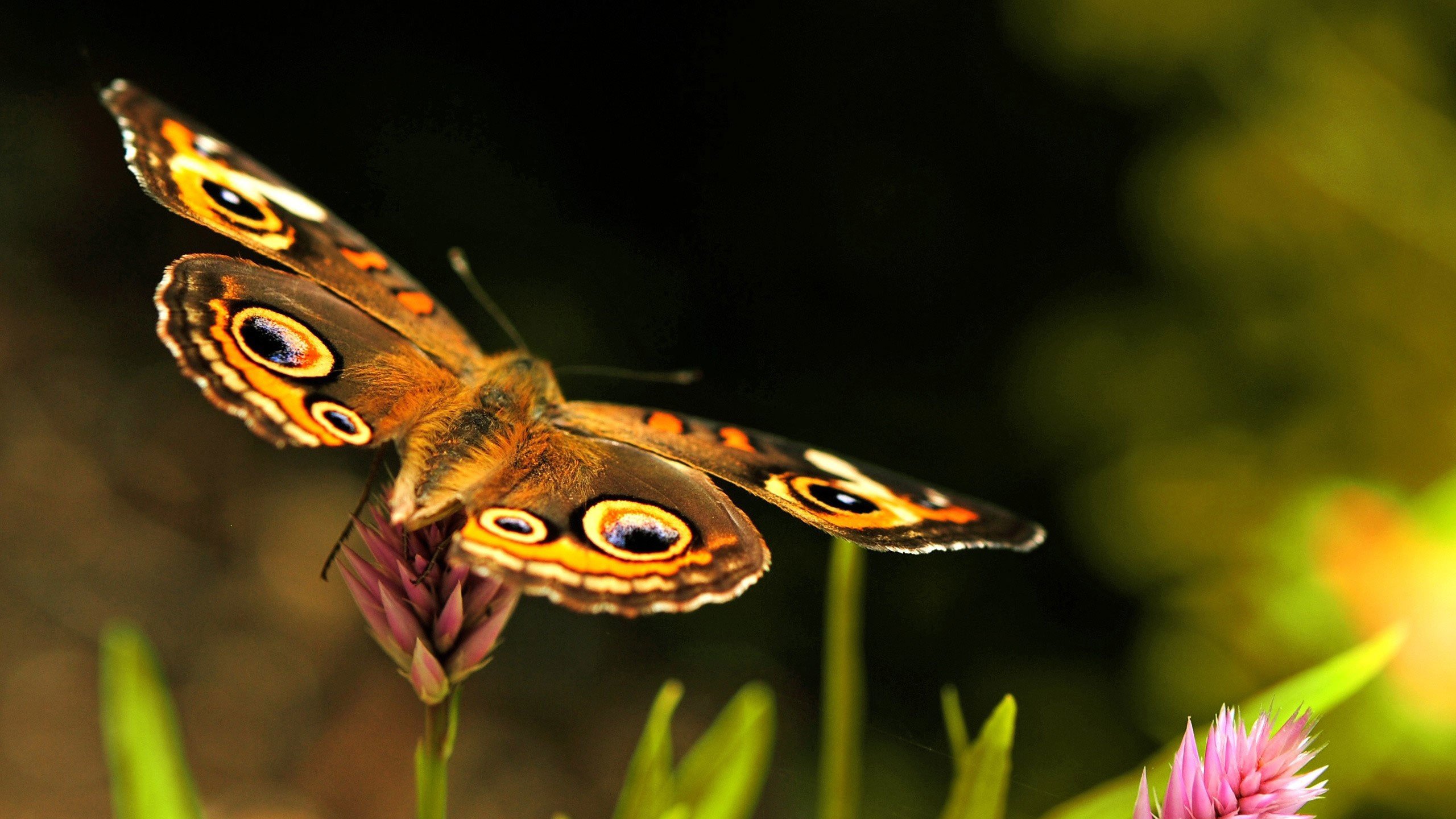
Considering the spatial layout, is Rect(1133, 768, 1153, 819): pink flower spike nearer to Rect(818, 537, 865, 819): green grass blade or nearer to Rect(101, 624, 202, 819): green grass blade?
Rect(818, 537, 865, 819): green grass blade

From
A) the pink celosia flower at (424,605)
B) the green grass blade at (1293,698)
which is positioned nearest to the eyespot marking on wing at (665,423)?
the pink celosia flower at (424,605)

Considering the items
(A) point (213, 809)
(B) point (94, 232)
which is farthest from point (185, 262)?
(B) point (94, 232)

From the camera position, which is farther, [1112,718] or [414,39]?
[414,39]

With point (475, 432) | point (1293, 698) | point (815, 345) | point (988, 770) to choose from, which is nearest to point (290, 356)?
point (475, 432)

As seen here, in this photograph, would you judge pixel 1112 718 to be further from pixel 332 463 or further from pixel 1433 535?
pixel 332 463

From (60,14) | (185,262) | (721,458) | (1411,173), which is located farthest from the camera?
(60,14)

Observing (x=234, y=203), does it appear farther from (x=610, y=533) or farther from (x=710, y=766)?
(x=710, y=766)

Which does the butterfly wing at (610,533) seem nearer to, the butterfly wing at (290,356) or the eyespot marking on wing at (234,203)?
the butterfly wing at (290,356)

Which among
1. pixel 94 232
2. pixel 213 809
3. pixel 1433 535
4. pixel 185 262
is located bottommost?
pixel 213 809
